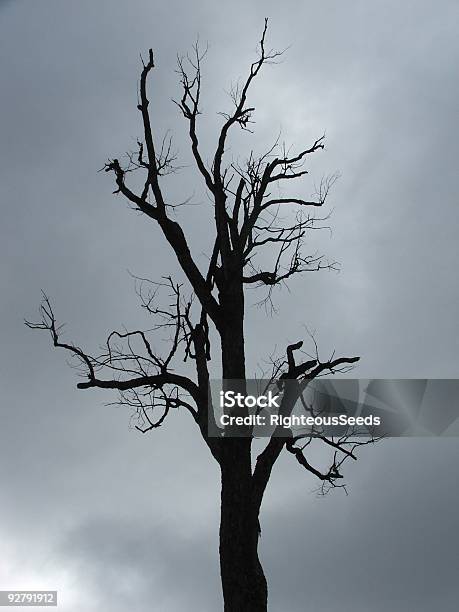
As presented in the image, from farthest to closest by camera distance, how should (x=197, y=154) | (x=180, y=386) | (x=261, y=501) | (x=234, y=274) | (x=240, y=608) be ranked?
(x=197, y=154) → (x=234, y=274) → (x=180, y=386) → (x=261, y=501) → (x=240, y=608)

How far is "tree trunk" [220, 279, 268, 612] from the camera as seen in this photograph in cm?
789

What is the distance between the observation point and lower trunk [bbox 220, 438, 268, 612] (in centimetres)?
788

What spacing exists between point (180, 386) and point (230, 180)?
321 centimetres

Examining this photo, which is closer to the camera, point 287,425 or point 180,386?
point 287,425

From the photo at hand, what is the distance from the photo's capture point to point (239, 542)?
8086 millimetres

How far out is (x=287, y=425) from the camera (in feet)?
28.2

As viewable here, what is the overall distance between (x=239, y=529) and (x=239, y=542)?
14 cm

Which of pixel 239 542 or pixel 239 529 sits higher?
pixel 239 529

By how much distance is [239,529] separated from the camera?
8148 mm

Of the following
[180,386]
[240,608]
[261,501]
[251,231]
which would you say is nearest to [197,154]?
[251,231]

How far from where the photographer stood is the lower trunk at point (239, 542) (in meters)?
7.88

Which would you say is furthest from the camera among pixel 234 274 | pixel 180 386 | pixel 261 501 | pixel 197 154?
pixel 197 154

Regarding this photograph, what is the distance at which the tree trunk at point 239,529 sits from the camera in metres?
7.89

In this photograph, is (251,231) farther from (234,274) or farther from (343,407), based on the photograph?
(343,407)
